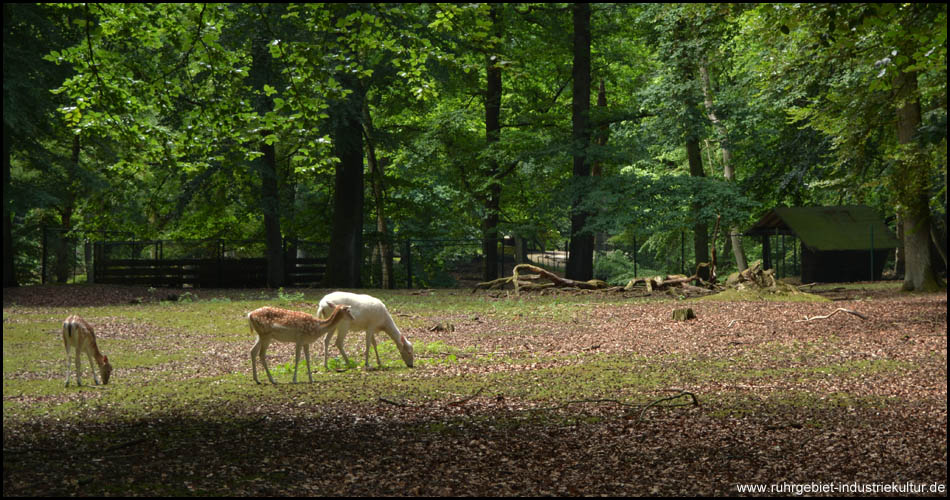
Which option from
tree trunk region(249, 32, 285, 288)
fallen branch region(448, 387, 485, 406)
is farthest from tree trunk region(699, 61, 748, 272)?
fallen branch region(448, 387, 485, 406)

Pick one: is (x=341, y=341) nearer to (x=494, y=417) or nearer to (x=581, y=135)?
(x=494, y=417)

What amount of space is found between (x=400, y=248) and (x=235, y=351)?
874 inches

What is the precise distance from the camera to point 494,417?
7.04 meters

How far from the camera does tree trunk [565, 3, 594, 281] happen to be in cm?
2638

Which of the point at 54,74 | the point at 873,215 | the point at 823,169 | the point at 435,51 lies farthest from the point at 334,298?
the point at 873,215

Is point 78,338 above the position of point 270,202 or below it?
below

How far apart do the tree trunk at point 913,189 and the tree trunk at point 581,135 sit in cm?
925

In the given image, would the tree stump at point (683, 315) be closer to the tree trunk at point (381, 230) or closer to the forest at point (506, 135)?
the forest at point (506, 135)

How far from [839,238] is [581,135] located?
10.3 metres

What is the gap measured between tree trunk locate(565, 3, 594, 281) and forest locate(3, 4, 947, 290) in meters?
0.07

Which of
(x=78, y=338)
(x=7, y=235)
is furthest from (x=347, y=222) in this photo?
(x=78, y=338)

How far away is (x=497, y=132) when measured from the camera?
95.1 feet

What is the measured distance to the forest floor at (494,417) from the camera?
507cm

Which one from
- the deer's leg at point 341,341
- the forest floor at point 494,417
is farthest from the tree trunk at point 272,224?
the deer's leg at point 341,341
